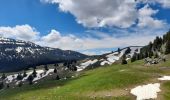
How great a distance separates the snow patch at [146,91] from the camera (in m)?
60.9

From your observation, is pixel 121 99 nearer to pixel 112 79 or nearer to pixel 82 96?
pixel 82 96

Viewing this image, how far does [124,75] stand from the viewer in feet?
258

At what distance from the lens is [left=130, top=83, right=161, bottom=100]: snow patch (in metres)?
60.9

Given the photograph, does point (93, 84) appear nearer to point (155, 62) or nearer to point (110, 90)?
point (110, 90)

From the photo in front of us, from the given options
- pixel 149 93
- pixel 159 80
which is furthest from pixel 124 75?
pixel 149 93

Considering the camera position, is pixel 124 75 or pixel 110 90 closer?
pixel 110 90

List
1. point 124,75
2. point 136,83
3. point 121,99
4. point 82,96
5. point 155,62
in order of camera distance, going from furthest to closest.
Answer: point 155,62 < point 124,75 < point 136,83 < point 82,96 < point 121,99

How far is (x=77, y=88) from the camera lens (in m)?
74.2

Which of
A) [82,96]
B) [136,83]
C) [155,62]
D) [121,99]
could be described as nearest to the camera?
[121,99]

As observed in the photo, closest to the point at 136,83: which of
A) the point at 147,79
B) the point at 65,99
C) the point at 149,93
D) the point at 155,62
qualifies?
the point at 147,79

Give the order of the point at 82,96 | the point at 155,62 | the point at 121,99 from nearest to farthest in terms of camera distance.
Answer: the point at 121,99 → the point at 82,96 → the point at 155,62

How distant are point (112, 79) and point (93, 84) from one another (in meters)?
4.73

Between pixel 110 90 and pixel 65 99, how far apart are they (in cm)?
1034

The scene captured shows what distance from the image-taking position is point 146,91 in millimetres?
64312
